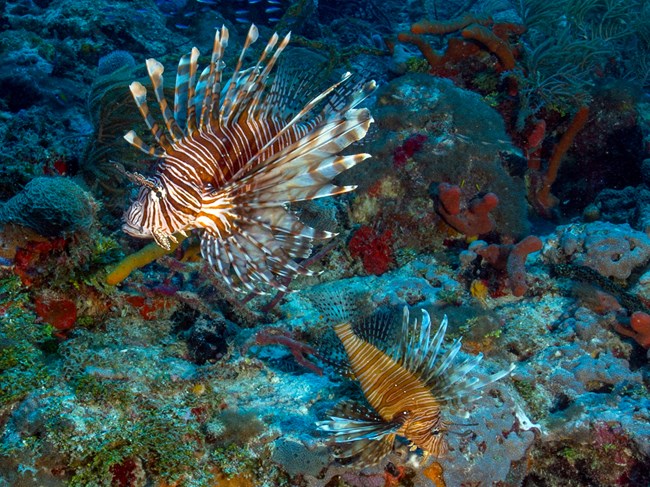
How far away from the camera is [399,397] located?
308 centimetres

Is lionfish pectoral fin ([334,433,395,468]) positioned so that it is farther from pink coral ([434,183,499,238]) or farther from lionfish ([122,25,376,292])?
pink coral ([434,183,499,238])

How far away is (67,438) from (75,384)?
0.47 m

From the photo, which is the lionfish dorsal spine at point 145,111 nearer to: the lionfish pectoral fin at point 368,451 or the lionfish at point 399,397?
the lionfish at point 399,397

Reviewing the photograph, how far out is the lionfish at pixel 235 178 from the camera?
2777 mm

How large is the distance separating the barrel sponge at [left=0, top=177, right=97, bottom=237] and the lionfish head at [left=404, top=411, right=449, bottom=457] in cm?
329

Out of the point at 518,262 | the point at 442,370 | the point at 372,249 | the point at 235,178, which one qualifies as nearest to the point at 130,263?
the point at 235,178

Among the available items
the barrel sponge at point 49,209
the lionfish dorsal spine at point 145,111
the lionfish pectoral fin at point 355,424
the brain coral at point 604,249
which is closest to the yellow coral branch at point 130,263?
the barrel sponge at point 49,209

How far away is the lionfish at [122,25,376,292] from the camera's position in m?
2.78

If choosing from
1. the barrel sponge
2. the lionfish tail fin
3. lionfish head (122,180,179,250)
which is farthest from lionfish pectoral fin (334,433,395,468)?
the barrel sponge

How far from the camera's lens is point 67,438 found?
112 inches

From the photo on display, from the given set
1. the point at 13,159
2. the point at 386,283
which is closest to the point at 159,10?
the point at 13,159

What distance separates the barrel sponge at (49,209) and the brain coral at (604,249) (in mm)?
5324

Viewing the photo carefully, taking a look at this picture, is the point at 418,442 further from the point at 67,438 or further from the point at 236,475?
the point at 67,438

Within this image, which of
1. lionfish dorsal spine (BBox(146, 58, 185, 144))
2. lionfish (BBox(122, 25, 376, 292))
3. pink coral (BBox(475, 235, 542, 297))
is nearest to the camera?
lionfish (BBox(122, 25, 376, 292))
